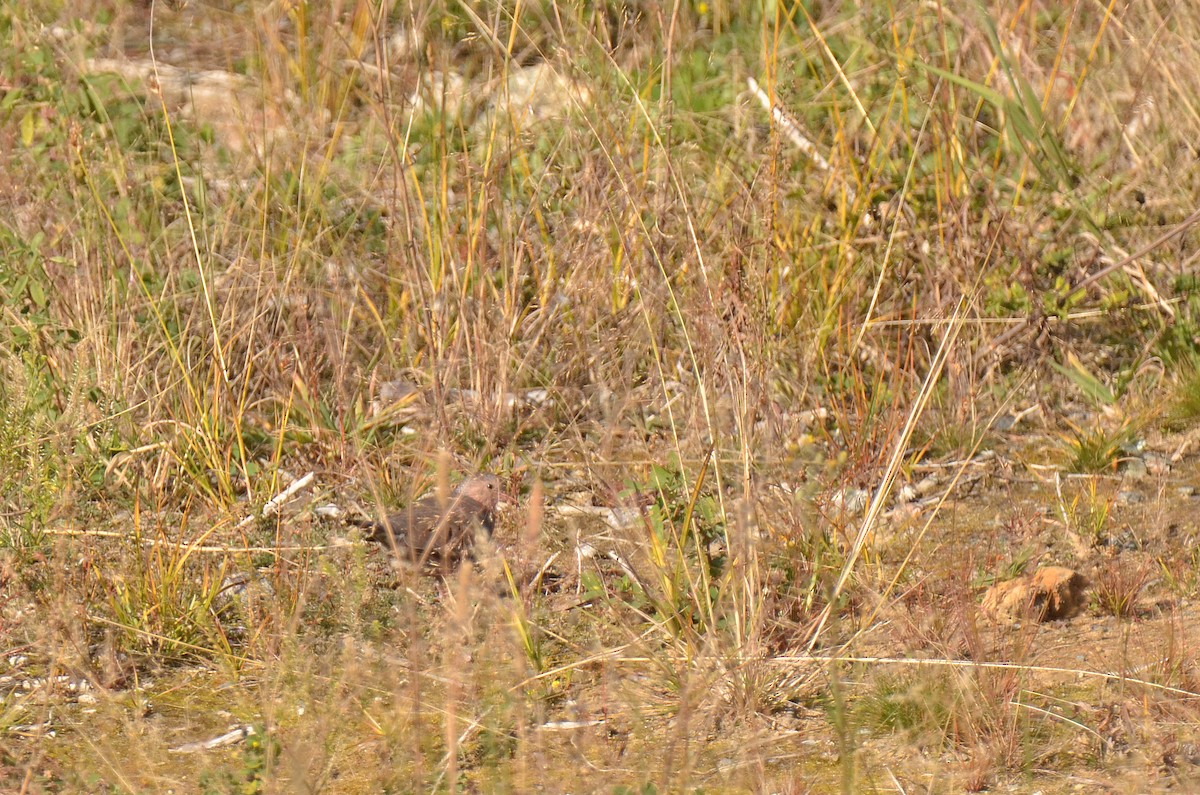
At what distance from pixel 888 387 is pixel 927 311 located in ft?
0.78

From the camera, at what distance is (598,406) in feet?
11.3

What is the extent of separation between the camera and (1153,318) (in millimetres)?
3631

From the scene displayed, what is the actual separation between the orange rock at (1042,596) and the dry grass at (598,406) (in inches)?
2.1

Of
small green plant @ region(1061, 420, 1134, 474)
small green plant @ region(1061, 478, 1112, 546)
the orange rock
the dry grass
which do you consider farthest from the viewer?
small green plant @ region(1061, 420, 1134, 474)

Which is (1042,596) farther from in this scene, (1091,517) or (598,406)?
(598,406)

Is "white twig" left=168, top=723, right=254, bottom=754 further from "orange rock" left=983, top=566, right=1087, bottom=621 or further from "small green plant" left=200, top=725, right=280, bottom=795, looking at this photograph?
"orange rock" left=983, top=566, right=1087, bottom=621

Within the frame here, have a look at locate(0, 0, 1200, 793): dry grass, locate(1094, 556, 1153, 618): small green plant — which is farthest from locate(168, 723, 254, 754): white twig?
locate(1094, 556, 1153, 618): small green plant

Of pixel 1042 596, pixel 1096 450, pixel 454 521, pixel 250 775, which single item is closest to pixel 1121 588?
pixel 1042 596

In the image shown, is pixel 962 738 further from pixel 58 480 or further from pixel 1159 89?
pixel 1159 89

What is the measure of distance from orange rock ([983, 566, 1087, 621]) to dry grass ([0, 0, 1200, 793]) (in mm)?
54

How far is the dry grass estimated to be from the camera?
229 centimetres

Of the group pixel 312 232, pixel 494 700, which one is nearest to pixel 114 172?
pixel 312 232

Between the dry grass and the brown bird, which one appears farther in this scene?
the brown bird

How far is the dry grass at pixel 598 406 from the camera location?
90.3 inches
